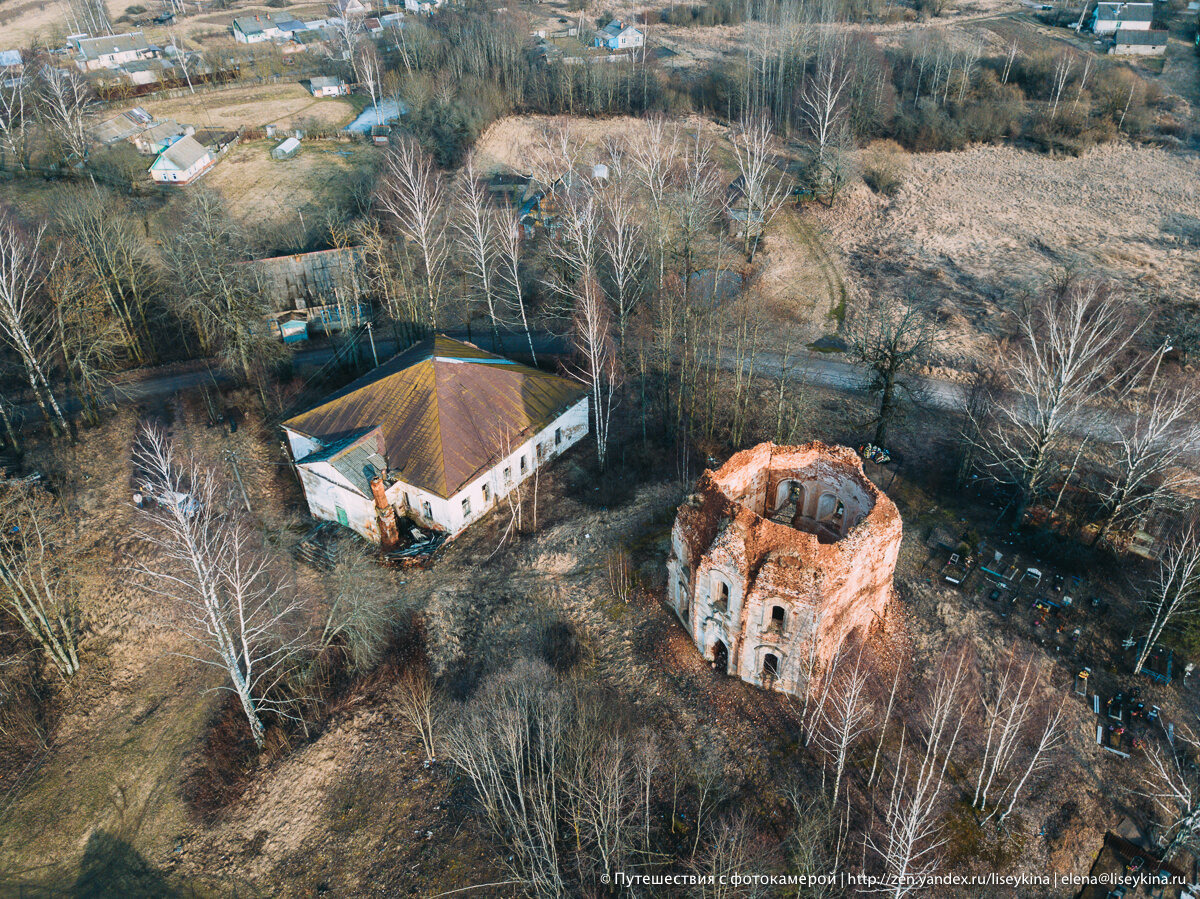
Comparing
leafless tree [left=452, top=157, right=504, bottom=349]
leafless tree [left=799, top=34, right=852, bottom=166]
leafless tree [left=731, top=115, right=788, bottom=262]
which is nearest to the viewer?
leafless tree [left=452, top=157, right=504, bottom=349]

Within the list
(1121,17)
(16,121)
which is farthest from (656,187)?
(1121,17)

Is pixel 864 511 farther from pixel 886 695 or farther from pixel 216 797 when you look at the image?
pixel 216 797

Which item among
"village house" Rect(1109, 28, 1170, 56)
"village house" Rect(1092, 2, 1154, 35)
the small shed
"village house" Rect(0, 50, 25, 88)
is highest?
"village house" Rect(1092, 2, 1154, 35)

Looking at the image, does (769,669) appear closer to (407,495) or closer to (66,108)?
(407,495)

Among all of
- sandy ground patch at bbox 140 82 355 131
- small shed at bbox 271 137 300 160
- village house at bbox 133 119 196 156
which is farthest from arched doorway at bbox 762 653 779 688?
sandy ground patch at bbox 140 82 355 131

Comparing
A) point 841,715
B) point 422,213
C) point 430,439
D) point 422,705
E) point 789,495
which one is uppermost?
point 422,213

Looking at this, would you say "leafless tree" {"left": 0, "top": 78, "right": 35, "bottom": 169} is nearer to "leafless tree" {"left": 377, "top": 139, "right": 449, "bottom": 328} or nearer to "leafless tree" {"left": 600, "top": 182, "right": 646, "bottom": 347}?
"leafless tree" {"left": 377, "top": 139, "right": 449, "bottom": 328}
